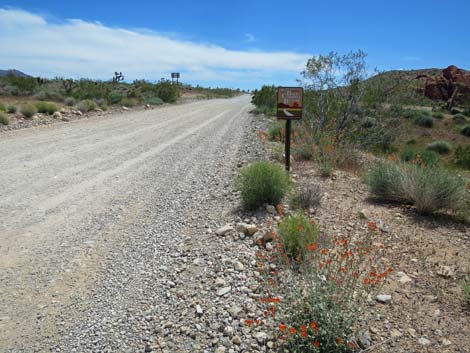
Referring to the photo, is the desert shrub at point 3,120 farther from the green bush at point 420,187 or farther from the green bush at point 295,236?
the green bush at point 295,236

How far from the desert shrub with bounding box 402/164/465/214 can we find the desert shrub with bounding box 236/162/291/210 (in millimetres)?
2006

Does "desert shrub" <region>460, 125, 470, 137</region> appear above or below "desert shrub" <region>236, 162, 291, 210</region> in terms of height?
below

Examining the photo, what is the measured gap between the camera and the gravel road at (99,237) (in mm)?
3359

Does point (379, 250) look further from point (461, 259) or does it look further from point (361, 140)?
point (361, 140)

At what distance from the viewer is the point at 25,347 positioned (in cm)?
310

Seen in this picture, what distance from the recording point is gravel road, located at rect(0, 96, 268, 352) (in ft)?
11.0

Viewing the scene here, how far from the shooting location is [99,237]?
17.0ft

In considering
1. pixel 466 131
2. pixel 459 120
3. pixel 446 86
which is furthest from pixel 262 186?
pixel 446 86

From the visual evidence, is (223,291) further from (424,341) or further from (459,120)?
(459,120)

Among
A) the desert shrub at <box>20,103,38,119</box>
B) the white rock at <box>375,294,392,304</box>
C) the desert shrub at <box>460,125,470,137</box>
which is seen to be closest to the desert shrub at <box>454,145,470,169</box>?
the desert shrub at <box>460,125,470,137</box>

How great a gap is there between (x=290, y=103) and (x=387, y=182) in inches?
96.0

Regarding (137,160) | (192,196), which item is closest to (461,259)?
(192,196)

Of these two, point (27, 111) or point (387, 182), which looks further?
point (27, 111)

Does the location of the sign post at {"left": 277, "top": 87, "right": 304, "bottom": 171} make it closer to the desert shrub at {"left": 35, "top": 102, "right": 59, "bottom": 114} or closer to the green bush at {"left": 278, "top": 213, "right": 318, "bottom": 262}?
the green bush at {"left": 278, "top": 213, "right": 318, "bottom": 262}
